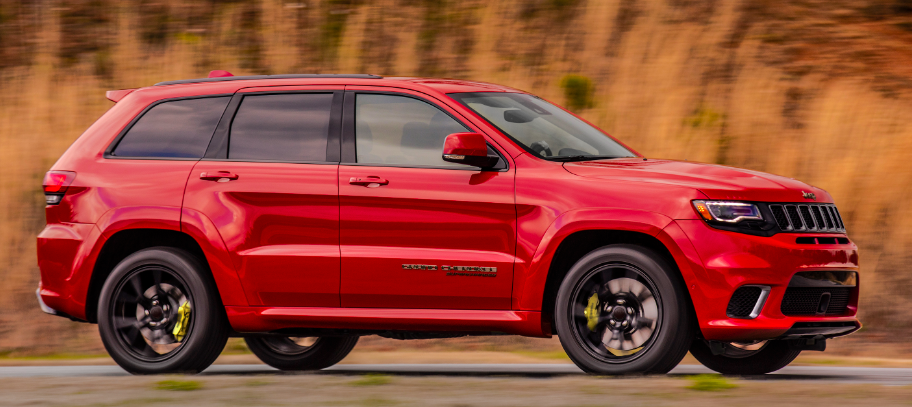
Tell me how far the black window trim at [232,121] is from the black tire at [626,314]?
170 cm

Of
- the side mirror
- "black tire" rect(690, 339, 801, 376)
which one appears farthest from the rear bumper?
"black tire" rect(690, 339, 801, 376)

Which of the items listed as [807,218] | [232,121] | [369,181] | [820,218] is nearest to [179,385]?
[369,181]

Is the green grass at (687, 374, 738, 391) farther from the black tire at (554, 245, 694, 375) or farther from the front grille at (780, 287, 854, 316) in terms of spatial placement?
the front grille at (780, 287, 854, 316)

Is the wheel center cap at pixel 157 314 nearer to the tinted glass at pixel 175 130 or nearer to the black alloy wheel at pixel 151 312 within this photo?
the black alloy wheel at pixel 151 312

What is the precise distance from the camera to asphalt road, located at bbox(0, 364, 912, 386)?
24.2 ft

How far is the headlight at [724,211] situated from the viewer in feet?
20.6

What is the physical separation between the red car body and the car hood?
0.01 m

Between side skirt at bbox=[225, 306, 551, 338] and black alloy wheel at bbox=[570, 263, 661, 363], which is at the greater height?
black alloy wheel at bbox=[570, 263, 661, 363]

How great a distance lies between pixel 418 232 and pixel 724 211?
1.77 m

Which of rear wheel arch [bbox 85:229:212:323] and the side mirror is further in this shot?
rear wheel arch [bbox 85:229:212:323]

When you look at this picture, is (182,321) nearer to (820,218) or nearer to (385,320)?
(385,320)

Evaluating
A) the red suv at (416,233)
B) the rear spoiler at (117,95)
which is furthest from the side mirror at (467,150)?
the rear spoiler at (117,95)

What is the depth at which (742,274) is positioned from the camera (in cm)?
619

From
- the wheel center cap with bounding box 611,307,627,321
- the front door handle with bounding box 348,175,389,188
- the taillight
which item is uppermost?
the front door handle with bounding box 348,175,389,188
